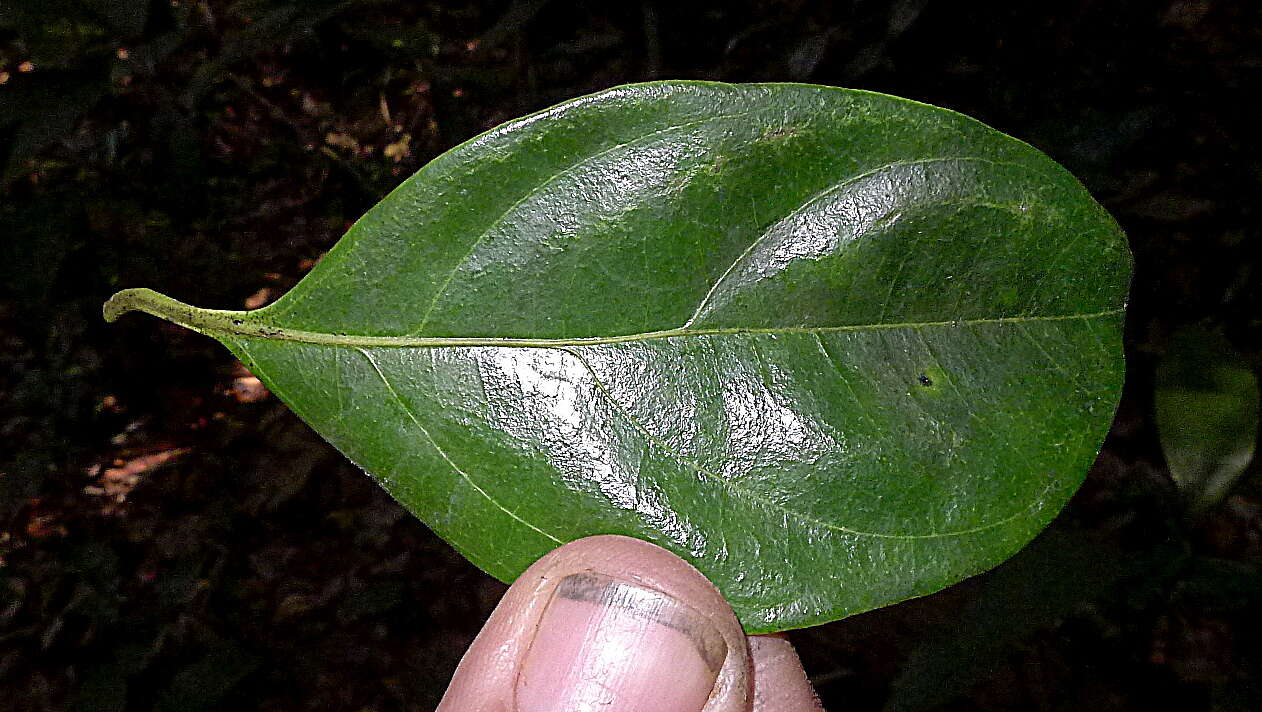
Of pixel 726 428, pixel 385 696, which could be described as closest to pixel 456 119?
pixel 385 696

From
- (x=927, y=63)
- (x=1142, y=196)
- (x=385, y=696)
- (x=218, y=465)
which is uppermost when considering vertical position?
(x=927, y=63)

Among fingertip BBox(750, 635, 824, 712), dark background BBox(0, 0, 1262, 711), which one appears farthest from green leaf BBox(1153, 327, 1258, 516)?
fingertip BBox(750, 635, 824, 712)

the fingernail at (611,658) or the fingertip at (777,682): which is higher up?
the fingernail at (611,658)

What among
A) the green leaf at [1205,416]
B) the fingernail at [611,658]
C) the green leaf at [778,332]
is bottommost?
the green leaf at [1205,416]

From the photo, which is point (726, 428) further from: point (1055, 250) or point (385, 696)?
point (385, 696)

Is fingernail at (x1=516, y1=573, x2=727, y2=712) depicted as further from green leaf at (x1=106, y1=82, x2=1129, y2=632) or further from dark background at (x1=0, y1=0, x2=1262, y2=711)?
dark background at (x1=0, y1=0, x2=1262, y2=711)

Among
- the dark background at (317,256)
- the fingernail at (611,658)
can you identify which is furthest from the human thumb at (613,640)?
the dark background at (317,256)

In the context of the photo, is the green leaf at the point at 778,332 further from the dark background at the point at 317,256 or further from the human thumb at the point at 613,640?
the dark background at the point at 317,256
